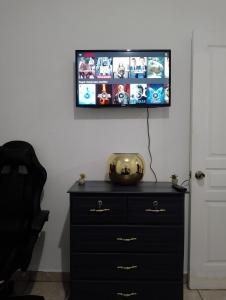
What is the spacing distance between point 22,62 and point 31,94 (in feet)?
0.94

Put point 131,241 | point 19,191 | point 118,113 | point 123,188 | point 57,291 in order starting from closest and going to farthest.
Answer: point 131,241
point 123,188
point 19,191
point 57,291
point 118,113

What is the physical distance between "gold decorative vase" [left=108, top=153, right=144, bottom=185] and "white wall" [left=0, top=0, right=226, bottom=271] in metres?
0.27

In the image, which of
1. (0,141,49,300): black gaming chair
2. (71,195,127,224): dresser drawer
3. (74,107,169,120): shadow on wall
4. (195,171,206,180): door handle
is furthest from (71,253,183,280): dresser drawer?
(74,107,169,120): shadow on wall

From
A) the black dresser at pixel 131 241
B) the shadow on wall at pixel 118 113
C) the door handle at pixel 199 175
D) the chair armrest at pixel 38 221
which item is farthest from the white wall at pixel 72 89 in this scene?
the black dresser at pixel 131 241

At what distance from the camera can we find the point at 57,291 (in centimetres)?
254

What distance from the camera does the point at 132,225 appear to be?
2180mm

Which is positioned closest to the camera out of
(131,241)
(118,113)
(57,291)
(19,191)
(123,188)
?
(131,241)

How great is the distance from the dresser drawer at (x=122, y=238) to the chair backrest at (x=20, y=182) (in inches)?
18.7

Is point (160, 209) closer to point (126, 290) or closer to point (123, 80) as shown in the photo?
point (126, 290)

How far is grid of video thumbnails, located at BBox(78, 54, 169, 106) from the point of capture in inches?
98.3

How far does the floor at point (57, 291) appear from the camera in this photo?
2.45m

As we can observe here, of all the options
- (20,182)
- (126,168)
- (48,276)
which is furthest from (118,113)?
(48,276)

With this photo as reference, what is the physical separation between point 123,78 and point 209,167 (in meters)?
1.04

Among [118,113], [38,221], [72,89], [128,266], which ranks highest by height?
[72,89]
